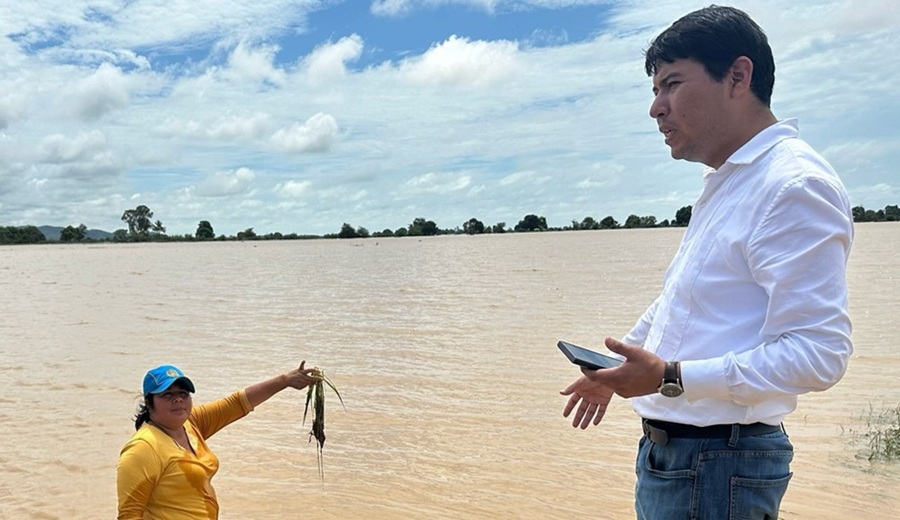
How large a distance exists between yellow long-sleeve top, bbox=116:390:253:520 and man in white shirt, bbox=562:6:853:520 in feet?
Result: 7.24

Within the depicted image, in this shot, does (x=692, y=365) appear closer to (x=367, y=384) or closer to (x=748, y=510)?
(x=748, y=510)

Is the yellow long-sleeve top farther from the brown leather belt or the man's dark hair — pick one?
the man's dark hair

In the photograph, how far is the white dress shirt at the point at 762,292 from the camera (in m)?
1.62

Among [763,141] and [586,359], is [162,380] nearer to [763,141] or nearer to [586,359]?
[586,359]

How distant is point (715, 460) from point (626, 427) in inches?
245

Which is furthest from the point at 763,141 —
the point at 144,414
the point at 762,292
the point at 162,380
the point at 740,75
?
the point at 144,414

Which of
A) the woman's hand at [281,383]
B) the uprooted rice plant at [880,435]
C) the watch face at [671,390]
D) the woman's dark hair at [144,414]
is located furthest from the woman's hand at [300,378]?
the uprooted rice plant at [880,435]

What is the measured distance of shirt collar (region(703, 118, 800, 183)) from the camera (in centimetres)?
186

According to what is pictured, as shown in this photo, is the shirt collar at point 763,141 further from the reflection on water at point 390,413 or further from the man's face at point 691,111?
the reflection on water at point 390,413

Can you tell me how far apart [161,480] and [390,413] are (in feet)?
18.7

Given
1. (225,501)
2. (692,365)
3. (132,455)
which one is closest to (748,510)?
(692,365)

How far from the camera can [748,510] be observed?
1.85m

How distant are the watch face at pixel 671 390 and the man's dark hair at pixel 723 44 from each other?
0.86 metres

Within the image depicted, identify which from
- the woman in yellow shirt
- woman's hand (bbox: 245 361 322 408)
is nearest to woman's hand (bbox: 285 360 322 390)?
woman's hand (bbox: 245 361 322 408)
